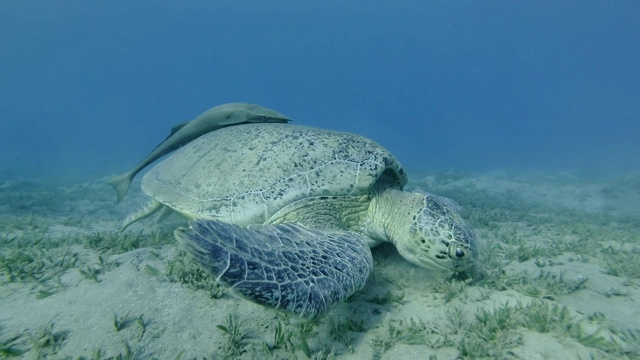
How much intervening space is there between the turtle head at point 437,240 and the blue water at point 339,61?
69.0 meters

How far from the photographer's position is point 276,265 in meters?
1.85

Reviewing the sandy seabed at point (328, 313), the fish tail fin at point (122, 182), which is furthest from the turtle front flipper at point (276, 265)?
the fish tail fin at point (122, 182)

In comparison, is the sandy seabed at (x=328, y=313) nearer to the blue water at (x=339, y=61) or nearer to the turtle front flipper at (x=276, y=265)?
the turtle front flipper at (x=276, y=265)

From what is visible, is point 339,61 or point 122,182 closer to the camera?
point 122,182

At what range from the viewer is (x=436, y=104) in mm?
132000

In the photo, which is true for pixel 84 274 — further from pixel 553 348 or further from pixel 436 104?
pixel 436 104

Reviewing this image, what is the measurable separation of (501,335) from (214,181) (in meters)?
3.07

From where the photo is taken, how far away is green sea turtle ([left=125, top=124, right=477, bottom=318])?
5.57 ft

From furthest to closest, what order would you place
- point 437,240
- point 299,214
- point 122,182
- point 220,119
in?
1. point 122,182
2. point 220,119
3. point 299,214
4. point 437,240

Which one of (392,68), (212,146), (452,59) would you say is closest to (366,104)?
(392,68)

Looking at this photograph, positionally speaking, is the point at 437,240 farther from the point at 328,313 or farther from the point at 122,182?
the point at 122,182

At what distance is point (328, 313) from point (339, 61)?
158973 mm

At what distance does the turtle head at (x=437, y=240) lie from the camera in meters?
2.71

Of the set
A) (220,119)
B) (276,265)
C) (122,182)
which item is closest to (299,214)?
(276,265)
